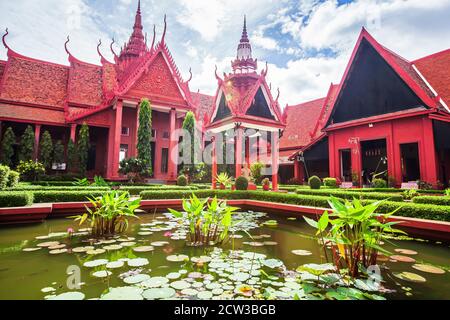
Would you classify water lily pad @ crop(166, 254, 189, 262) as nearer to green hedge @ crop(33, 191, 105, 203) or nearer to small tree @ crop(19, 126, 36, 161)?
green hedge @ crop(33, 191, 105, 203)

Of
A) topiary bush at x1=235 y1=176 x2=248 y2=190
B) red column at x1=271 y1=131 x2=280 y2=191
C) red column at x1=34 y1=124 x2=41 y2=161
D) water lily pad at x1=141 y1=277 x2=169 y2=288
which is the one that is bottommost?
water lily pad at x1=141 y1=277 x2=169 y2=288

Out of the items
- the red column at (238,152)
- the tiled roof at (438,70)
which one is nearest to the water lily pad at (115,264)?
the red column at (238,152)

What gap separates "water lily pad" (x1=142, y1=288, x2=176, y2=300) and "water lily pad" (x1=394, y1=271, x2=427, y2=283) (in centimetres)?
239

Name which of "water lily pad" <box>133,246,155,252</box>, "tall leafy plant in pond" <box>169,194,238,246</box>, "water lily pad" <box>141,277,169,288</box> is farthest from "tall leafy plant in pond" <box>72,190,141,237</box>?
"water lily pad" <box>141,277,169,288</box>

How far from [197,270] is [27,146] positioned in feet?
52.0

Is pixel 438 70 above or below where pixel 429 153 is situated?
above

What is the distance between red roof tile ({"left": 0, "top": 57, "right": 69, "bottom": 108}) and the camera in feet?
50.7

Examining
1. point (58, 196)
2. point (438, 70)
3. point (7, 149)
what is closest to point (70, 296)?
point (58, 196)

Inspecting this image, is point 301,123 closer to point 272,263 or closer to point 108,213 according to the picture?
point 108,213

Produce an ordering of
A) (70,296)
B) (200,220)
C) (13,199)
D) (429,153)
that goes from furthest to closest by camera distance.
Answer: (429,153), (13,199), (200,220), (70,296)

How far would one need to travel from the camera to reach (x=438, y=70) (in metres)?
13.7

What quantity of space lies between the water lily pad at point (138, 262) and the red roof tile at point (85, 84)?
17.0 meters

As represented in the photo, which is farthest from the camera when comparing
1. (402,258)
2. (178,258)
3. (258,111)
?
(258,111)
